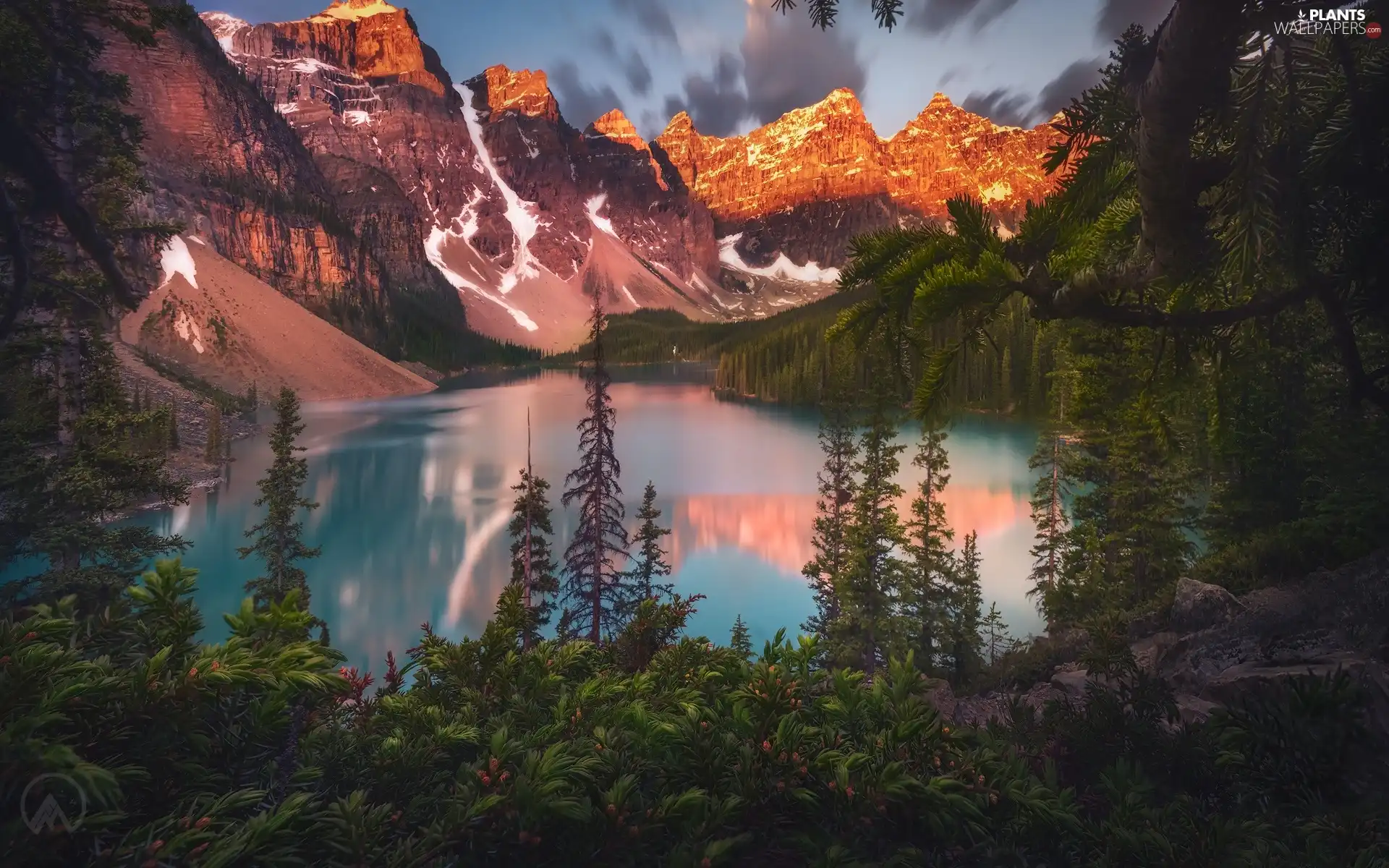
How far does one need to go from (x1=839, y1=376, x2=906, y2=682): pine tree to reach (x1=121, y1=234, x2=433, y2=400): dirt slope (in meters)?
62.4

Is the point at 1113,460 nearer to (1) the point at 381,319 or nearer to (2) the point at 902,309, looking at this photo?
(2) the point at 902,309

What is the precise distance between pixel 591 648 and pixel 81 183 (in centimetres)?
485

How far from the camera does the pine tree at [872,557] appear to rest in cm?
1520

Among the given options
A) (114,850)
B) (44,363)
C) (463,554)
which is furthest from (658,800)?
(463,554)

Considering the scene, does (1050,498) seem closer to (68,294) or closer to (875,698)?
(875,698)

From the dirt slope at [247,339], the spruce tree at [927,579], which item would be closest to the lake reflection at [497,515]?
the spruce tree at [927,579]

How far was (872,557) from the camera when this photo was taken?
15.4 meters

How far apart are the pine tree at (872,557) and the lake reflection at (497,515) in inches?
202

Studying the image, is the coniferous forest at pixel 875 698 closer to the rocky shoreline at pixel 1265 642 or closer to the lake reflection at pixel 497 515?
the rocky shoreline at pixel 1265 642

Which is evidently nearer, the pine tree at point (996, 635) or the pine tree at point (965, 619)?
the pine tree at point (965, 619)

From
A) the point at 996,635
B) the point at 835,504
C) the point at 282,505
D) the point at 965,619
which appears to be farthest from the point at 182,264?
the point at 996,635

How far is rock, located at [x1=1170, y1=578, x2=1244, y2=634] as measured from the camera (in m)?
6.27

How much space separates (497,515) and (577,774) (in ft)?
94.3

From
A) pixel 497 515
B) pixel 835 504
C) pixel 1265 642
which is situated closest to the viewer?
pixel 1265 642
